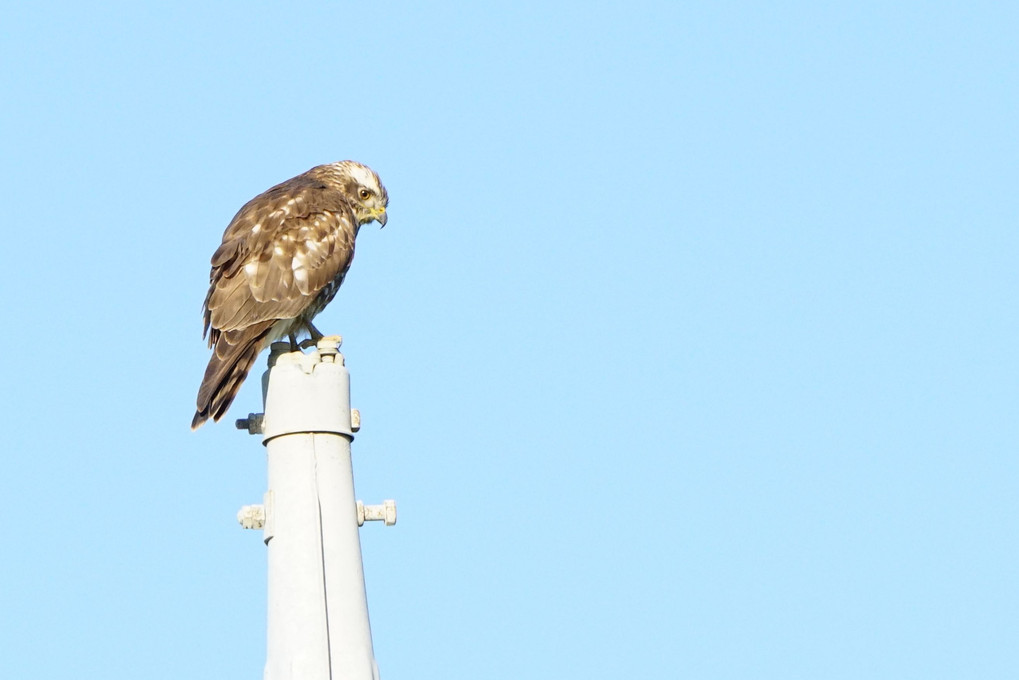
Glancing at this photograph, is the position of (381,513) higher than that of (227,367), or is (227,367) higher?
(227,367)

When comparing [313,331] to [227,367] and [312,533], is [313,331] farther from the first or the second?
[312,533]

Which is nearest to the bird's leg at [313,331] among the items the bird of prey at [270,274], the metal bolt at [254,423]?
the bird of prey at [270,274]

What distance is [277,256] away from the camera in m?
7.14

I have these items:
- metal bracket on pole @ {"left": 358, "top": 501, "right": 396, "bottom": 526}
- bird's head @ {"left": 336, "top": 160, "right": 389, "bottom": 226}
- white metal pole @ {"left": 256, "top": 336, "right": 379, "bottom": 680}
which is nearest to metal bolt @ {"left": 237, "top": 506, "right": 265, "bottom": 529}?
white metal pole @ {"left": 256, "top": 336, "right": 379, "bottom": 680}

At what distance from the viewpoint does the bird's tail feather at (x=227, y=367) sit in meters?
5.96

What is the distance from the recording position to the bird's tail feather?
596 centimetres

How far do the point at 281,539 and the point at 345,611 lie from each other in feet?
1.12

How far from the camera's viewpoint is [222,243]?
7.26m

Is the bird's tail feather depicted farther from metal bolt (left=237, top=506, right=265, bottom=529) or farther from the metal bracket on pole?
the metal bracket on pole

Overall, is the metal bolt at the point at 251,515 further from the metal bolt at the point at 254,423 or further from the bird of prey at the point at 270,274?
the bird of prey at the point at 270,274

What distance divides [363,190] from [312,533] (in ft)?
15.3

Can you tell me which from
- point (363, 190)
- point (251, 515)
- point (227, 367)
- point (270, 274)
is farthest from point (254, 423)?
point (363, 190)

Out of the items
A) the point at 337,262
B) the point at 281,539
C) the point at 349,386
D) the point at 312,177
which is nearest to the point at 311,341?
the point at 337,262

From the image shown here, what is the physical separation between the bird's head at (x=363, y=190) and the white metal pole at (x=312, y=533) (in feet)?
13.2
